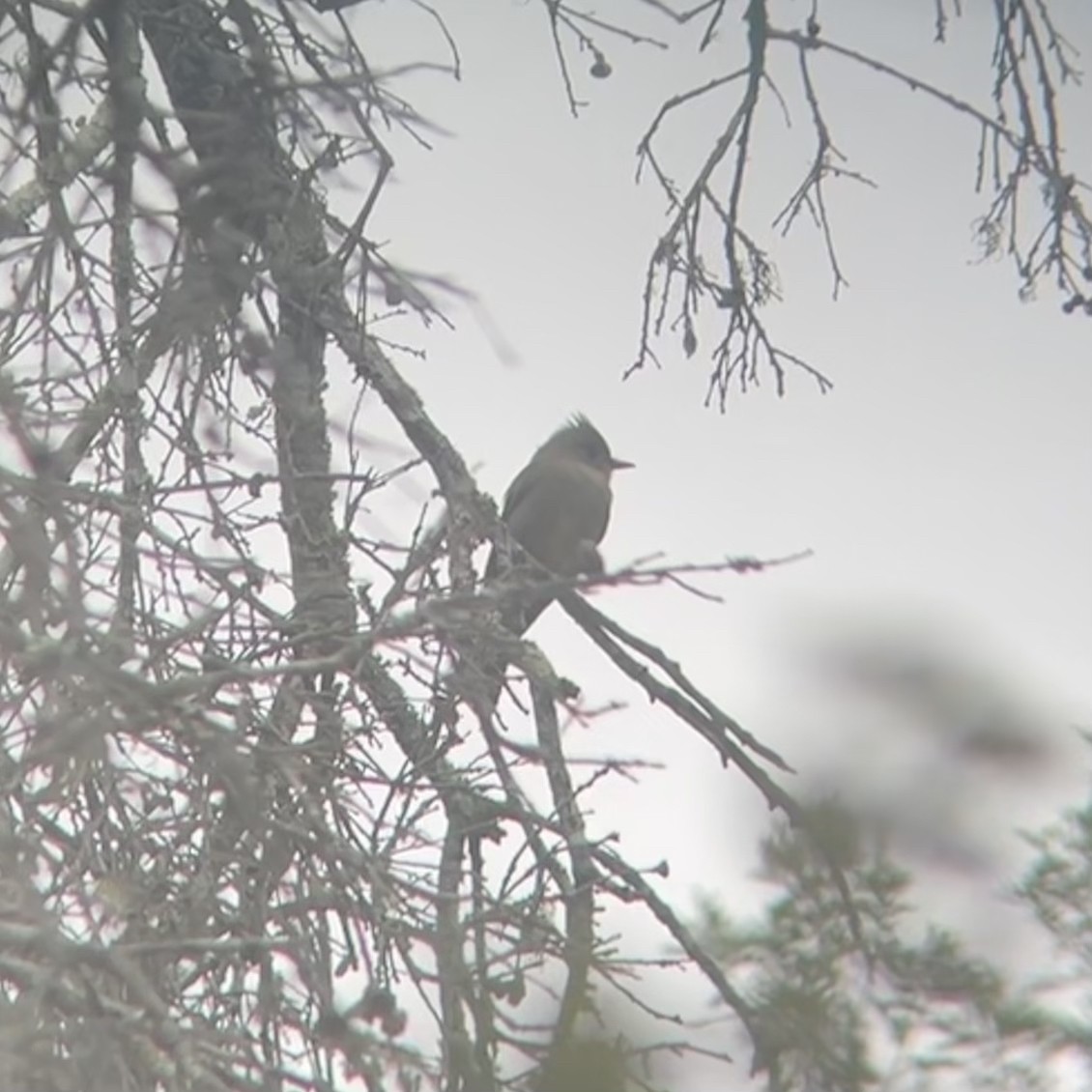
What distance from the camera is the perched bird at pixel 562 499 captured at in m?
9.02

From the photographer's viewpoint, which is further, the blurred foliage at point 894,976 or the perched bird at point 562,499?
the perched bird at point 562,499

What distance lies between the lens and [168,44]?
5367mm

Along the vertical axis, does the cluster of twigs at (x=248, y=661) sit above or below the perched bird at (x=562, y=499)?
below

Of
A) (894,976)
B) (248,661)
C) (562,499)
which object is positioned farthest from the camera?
(562,499)

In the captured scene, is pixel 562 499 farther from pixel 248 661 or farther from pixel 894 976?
pixel 894 976

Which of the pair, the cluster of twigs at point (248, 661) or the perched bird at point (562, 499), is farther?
the perched bird at point (562, 499)

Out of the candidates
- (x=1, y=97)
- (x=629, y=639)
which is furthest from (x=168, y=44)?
(x=629, y=639)

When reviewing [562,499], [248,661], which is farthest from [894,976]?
[562,499]

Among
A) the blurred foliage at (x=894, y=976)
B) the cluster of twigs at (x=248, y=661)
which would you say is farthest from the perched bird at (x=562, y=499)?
the blurred foliage at (x=894, y=976)

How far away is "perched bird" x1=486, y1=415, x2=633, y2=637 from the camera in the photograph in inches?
355

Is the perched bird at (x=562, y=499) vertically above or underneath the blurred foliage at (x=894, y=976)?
above

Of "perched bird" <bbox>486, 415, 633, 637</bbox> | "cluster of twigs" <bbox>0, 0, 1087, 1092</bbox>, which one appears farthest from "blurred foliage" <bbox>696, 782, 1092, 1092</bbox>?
"perched bird" <bbox>486, 415, 633, 637</bbox>

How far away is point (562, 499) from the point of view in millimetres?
9055

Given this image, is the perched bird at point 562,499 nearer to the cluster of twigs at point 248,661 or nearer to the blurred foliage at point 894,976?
the cluster of twigs at point 248,661
